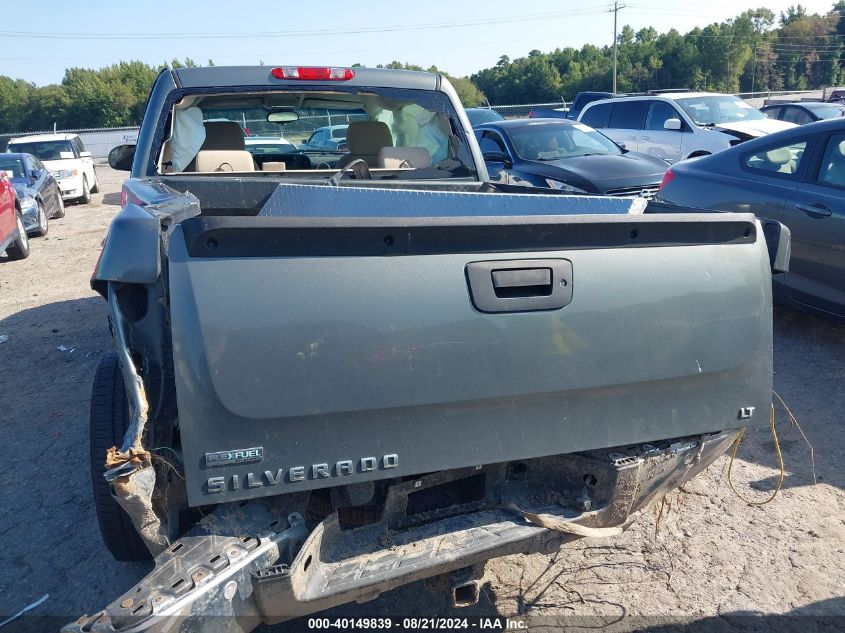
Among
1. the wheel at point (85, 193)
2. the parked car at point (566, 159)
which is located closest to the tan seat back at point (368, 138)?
the parked car at point (566, 159)

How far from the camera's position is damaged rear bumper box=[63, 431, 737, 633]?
69.8 inches

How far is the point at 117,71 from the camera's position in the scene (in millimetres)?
62250

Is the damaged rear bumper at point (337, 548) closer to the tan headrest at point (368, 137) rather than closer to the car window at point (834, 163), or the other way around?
the tan headrest at point (368, 137)

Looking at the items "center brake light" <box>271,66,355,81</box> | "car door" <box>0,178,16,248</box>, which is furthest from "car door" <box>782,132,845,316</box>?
"car door" <box>0,178,16,248</box>

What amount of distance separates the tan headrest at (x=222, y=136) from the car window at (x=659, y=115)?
31.4 feet

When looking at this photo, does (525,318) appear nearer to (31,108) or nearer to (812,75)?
(31,108)

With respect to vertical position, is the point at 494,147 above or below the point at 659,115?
below

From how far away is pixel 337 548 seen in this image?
2.14m

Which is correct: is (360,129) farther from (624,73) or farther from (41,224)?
(624,73)

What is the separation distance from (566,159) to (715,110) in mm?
4475

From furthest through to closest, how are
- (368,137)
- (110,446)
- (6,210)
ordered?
1. (6,210)
2. (368,137)
3. (110,446)

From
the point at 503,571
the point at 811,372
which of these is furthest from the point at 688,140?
the point at 503,571

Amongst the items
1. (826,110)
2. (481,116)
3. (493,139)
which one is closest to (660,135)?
(493,139)

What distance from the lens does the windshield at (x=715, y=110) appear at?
1205 cm
